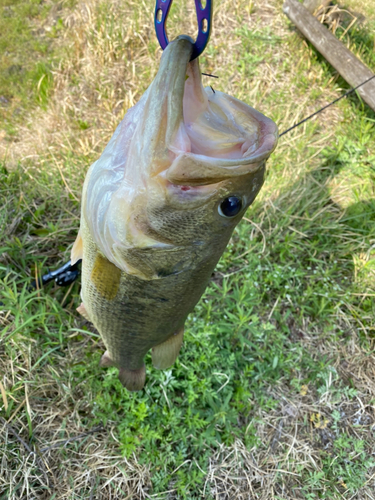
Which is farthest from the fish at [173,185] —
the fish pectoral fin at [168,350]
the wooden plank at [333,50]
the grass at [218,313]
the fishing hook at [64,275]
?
the wooden plank at [333,50]

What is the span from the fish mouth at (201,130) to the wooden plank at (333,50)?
3340 mm

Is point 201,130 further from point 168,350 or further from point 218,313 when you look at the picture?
point 218,313

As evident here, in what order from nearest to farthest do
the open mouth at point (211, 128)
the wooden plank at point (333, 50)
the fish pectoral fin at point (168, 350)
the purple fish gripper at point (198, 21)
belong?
the purple fish gripper at point (198, 21) < the open mouth at point (211, 128) < the fish pectoral fin at point (168, 350) < the wooden plank at point (333, 50)

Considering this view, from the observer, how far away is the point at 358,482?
234 centimetres

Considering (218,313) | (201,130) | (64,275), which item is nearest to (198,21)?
(201,130)

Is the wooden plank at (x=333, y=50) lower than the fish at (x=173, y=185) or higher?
higher

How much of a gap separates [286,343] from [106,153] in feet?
7.66

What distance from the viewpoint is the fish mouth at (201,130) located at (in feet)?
2.30

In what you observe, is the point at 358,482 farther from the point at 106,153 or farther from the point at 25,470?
the point at 106,153

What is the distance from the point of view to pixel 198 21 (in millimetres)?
666

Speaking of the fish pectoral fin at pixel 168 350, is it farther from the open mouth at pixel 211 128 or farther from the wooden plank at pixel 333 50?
Answer: the wooden plank at pixel 333 50

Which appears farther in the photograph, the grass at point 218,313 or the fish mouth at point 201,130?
the grass at point 218,313

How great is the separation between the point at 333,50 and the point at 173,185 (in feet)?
13.0

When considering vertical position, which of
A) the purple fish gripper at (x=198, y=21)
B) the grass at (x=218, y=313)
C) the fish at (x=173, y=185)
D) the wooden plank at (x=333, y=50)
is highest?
the wooden plank at (x=333, y=50)
